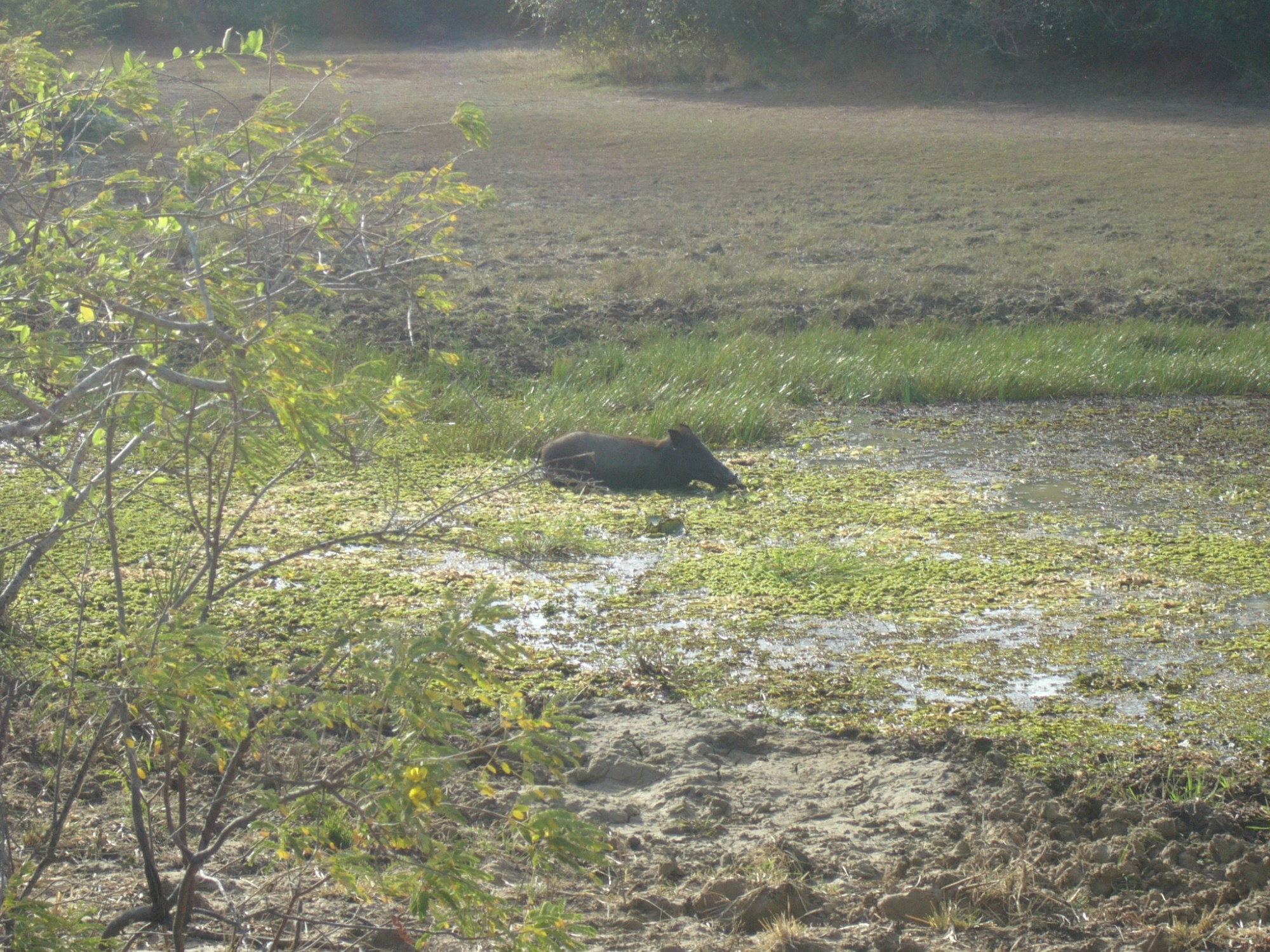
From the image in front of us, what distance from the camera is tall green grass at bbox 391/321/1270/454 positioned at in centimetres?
928

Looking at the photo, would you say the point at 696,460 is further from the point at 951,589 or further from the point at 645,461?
the point at 951,589

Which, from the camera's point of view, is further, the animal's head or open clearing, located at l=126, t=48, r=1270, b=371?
open clearing, located at l=126, t=48, r=1270, b=371

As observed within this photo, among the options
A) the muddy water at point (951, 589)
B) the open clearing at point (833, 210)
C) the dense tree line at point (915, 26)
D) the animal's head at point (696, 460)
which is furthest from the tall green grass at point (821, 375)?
the dense tree line at point (915, 26)

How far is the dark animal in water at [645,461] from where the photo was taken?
7.95 meters

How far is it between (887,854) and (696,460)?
173 inches

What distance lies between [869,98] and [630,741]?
24728 millimetres

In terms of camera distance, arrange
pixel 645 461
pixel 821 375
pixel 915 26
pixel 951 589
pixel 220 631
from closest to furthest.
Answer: pixel 220 631
pixel 951 589
pixel 645 461
pixel 821 375
pixel 915 26

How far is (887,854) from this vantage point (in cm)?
374

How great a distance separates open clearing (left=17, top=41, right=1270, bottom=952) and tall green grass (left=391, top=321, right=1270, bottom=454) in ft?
1.15

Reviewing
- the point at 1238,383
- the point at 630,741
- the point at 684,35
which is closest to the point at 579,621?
the point at 630,741

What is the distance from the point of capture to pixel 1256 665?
5.29 metres

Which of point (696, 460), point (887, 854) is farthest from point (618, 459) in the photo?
point (887, 854)

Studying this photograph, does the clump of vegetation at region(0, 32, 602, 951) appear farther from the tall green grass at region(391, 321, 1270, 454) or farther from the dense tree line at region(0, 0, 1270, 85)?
the dense tree line at region(0, 0, 1270, 85)

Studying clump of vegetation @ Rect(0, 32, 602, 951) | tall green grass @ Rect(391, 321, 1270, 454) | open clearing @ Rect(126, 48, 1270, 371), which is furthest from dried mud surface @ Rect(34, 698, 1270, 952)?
open clearing @ Rect(126, 48, 1270, 371)
